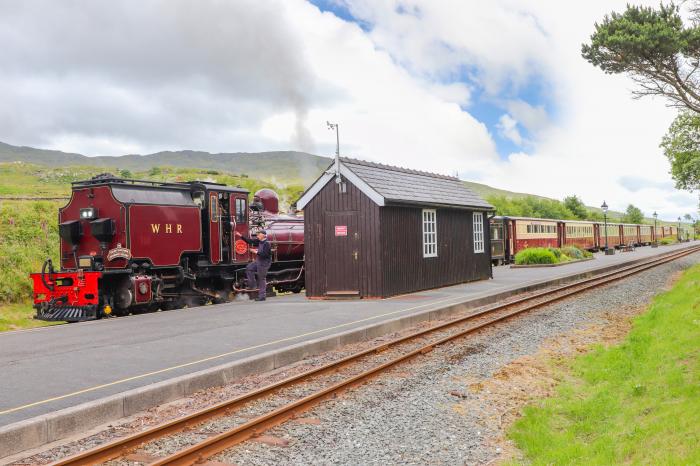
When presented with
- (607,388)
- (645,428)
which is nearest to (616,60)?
(607,388)

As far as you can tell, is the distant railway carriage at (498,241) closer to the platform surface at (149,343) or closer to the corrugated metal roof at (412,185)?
the corrugated metal roof at (412,185)

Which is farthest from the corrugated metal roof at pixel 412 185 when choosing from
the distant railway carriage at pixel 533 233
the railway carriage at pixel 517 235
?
the distant railway carriage at pixel 533 233

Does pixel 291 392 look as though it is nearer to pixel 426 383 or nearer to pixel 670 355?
pixel 426 383

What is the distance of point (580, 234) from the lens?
4547 cm

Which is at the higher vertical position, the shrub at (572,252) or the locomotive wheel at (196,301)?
the shrub at (572,252)

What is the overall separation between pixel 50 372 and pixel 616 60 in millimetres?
16974

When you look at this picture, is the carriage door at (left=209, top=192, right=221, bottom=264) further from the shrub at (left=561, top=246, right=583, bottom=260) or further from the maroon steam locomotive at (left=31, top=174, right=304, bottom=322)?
the shrub at (left=561, top=246, right=583, bottom=260)

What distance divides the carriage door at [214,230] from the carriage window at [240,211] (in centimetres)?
86

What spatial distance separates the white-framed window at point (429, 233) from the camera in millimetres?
18047

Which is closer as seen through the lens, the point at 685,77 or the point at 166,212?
the point at 166,212

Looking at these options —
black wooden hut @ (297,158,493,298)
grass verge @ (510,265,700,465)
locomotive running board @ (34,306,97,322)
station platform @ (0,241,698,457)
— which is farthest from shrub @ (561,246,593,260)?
locomotive running board @ (34,306,97,322)

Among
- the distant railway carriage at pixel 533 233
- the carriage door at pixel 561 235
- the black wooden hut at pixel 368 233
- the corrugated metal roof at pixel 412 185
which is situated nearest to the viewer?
the black wooden hut at pixel 368 233

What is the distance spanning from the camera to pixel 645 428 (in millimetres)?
5344

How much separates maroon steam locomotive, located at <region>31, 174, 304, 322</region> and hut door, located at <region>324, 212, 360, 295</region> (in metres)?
2.94
